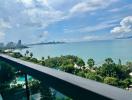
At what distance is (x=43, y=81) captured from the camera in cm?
153

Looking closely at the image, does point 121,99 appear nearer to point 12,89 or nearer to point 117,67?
point 12,89

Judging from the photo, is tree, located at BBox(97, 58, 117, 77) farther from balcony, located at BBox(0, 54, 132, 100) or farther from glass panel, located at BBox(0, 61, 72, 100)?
balcony, located at BBox(0, 54, 132, 100)

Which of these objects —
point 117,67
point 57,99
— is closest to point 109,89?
point 57,99

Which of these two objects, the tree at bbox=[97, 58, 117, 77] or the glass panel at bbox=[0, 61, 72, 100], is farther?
the tree at bbox=[97, 58, 117, 77]

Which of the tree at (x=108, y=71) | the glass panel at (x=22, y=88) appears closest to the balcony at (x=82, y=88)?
the glass panel at (x=22, y=88)

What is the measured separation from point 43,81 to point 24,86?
0.60 meters

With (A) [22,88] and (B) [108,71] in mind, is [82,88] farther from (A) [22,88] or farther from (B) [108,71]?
(B) [108,71]

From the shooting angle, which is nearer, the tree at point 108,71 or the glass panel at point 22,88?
the glass panel at point 22,88

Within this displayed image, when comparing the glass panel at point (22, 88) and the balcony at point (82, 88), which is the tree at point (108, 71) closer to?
the glass panel at point (22, 88)

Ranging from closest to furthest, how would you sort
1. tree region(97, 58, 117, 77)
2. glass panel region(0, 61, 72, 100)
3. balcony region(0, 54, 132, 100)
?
1. balcony region(0, 54, 132, 100)
2. glass panel region(0, 61, 72, 100)
3. tree region(97, 58, 117, 77)

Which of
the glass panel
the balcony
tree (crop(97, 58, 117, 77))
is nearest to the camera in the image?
the balcony

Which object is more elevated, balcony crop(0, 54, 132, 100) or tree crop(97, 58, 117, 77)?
balcony crop(0, 54, 132, 100)

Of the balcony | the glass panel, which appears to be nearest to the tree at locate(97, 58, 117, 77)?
the glass panel

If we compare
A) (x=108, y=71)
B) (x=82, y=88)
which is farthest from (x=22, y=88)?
(x=108, y=71)
